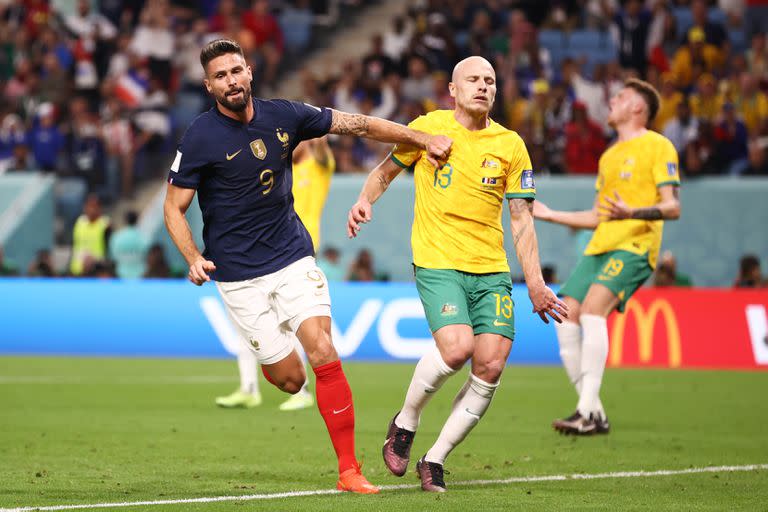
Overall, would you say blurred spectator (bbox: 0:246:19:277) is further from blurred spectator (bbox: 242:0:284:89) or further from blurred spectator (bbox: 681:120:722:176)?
blurred spectator (bbox: 681:120:722:176)

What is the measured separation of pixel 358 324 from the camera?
18109mm

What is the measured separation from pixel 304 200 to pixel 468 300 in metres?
4.64

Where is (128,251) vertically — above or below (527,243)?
below

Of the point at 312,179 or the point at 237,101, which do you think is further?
the point at 312,179

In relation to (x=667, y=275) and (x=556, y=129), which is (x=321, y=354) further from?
(x=556, y=129)

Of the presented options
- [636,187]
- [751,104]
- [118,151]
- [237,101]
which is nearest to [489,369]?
[237,101]

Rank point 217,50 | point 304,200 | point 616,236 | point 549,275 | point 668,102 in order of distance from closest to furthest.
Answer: point 217,50 < point 616,236 < point 304,200 < point 549,275 < point 668,102

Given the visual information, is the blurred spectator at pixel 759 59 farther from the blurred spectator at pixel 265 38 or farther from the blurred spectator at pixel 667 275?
the blurred spectator at pixel 265 38

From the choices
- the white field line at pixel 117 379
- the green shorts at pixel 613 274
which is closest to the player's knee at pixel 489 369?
the green shorts at pixel 613 274

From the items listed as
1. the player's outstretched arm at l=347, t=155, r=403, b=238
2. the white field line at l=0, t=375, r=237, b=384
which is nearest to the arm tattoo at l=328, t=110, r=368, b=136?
the player's outstretched arm at l=347, t=155, r=403, b=238

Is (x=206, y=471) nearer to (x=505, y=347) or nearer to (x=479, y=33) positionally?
(x=505, y=347)

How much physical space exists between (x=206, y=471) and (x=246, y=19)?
59.6ft

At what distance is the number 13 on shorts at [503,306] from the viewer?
7.93m

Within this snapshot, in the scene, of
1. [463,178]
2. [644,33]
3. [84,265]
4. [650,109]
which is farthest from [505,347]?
[644,33]
